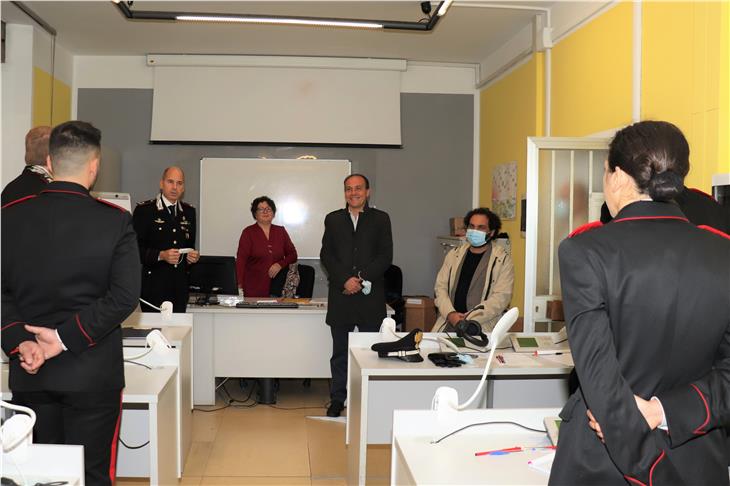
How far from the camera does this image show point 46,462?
1.65m

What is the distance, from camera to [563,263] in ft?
4.68

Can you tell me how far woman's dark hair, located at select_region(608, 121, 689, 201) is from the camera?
139 centimetres

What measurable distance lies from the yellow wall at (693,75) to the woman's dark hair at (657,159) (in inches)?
85.2

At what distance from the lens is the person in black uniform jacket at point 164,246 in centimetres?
501

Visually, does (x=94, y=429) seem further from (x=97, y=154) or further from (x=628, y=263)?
(x=628, y=263)

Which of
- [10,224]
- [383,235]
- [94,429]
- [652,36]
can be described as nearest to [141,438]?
[94,429]

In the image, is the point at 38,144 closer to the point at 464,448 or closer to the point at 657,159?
the point at 464,448

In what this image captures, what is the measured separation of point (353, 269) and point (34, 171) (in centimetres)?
235

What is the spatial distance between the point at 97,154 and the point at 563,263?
1537 millimetres

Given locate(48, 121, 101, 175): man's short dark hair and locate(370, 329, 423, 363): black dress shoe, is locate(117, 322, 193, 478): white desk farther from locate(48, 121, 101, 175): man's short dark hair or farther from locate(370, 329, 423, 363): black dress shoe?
locate(48, 121, 101, 175): man's short dark hair

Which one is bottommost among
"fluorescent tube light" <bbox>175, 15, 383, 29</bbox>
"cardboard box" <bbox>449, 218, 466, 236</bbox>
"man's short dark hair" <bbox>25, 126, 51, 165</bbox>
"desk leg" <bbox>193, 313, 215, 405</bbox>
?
"desk leg" <bbox>193, 313, 215, 405</bbox>

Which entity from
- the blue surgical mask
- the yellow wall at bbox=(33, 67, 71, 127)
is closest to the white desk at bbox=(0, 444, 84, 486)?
the blue surgical mask

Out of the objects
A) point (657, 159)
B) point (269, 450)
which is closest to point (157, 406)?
point (269, 450)

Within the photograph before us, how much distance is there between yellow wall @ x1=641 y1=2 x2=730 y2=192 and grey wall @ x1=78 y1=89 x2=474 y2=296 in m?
3.70
